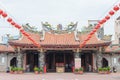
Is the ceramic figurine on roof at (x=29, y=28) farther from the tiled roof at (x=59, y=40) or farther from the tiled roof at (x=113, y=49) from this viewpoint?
the tiled roof at (x=113, y=49)

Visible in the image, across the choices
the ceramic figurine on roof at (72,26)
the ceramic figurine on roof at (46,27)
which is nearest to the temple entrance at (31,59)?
the ceramic figurine on roof at (46,27)

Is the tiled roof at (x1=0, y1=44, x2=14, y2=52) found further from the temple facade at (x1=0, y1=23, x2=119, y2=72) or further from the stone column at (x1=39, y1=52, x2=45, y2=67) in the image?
the stone column at (x1=39, y1=52, x2=45, y2=67)

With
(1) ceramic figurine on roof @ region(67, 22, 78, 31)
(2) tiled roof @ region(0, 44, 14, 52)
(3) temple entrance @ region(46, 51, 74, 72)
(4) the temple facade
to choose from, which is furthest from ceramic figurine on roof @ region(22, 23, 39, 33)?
(1) ceramic figurine on roof @ region(67, 22, 78, 31)

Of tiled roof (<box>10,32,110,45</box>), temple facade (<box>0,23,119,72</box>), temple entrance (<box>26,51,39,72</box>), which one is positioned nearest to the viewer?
temple facade (<box>0,23,119,72</box>)

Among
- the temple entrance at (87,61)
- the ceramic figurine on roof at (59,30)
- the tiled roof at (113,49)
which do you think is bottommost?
the temple entrance at (87,61)

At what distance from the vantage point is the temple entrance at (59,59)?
3872cm

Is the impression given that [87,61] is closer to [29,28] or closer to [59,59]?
[59,59]

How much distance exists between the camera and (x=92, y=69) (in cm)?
3734

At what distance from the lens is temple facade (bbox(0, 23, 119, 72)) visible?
3484 centimetres

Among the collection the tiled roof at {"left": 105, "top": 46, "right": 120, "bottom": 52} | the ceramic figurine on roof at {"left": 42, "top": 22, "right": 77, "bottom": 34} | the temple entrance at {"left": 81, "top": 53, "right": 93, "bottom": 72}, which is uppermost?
the ceramic figurine on roof at {"left": 42, "top": 22, "right": 77, "bottom": 34}

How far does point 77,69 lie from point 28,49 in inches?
264

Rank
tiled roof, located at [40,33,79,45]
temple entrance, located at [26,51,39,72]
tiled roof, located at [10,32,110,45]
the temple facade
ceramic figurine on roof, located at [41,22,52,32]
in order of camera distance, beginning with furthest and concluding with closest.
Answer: ceramic figurine on roof, located at [41,22,52,32] → temple entrance, located at [26,51,39,72] → tiled roof, located at [40,33,79,45] → tiled roof, located at [10,32,110,45] → the temple facade

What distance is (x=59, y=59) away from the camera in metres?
39.1

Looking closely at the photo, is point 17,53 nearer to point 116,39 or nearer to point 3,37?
point 3,37
